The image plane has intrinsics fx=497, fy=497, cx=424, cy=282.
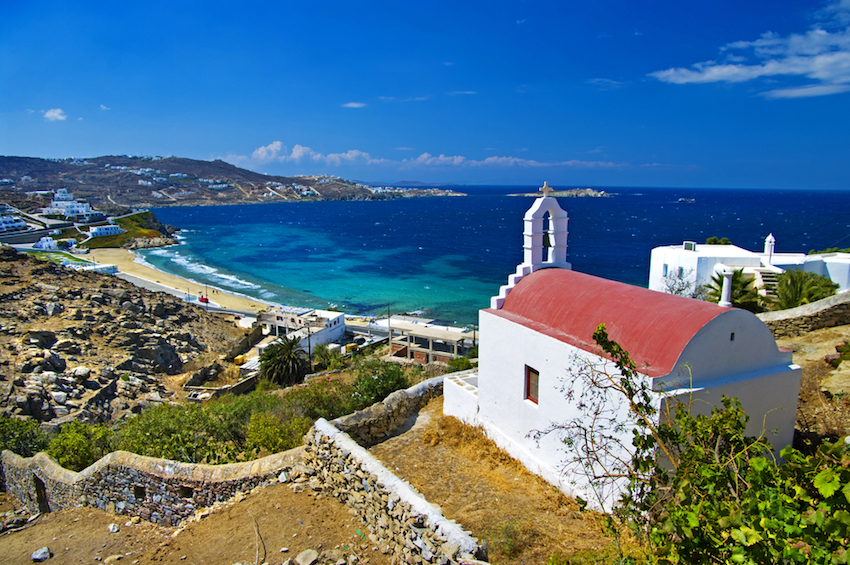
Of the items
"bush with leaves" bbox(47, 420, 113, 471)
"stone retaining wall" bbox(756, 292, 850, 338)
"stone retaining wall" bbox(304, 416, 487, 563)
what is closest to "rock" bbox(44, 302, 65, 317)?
"bush with leaves" bbox(47, 420, 113, 471)

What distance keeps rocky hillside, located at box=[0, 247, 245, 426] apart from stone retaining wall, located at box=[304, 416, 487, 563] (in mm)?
13007

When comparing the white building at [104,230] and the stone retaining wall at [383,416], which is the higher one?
the white building at [104,230]

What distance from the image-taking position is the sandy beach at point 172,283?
51.7 metres

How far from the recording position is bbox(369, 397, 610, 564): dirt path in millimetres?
7223

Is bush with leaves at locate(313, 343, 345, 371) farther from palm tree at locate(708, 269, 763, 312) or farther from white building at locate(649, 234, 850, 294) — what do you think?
palm tree at locate(708, 269, 763, 312)

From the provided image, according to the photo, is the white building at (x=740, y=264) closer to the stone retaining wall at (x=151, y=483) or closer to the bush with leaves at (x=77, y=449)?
the stone retaining wall at (x=151, y=483)

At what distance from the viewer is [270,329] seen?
39.0 m

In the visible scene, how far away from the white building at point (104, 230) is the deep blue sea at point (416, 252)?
11.7 meters

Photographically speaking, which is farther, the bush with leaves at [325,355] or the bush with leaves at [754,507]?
the bush with leaves at [325,355]

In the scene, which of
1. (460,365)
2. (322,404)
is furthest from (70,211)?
(322,404)

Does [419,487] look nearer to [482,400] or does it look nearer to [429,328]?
[482,400]

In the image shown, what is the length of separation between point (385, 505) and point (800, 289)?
18.9m

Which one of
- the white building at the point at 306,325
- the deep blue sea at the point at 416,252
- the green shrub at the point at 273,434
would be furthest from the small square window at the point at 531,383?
the deep blue sea at the point at 416,252

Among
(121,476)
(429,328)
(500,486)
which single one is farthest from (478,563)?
(429,328)
